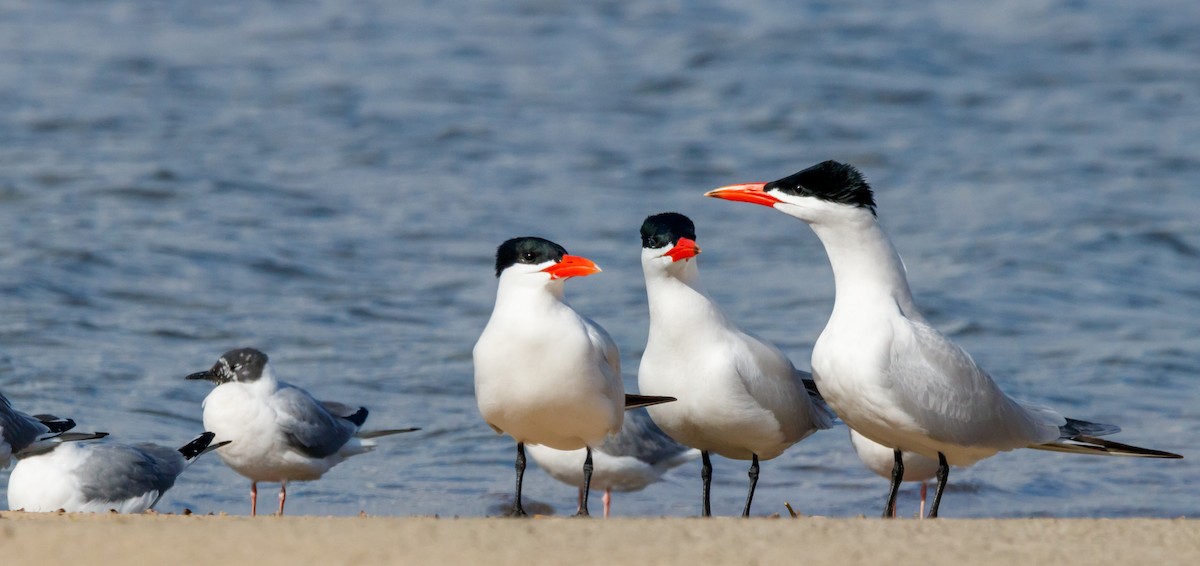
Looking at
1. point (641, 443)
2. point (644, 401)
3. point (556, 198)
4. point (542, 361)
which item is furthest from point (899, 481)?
point (556, 198)

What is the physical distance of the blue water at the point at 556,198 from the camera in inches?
345

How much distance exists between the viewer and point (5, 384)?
888 centimetres

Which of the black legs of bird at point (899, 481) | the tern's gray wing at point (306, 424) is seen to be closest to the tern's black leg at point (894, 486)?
the black legs of bird at point (899, 481)

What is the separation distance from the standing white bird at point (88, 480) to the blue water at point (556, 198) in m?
0.88

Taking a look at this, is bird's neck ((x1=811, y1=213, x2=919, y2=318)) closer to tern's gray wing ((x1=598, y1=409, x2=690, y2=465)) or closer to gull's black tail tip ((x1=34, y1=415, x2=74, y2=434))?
tern's gray wing ((x1=598, y1=409, x2=690, y2=465))

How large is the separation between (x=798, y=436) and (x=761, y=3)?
50.7ft

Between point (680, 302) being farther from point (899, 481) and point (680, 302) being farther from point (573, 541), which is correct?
point (573, 541)

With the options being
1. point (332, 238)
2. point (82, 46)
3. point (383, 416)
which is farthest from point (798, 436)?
point (82, 46)

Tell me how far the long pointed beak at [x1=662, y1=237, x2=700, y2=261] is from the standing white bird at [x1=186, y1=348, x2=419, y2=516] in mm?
1829

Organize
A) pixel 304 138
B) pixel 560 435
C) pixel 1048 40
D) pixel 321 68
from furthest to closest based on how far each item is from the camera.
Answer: pixel 1048 40, pixel 321 68, pixel 304 138, pixel 560 435

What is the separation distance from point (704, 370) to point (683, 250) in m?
0.49

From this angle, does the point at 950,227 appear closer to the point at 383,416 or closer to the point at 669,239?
the point at 383,416

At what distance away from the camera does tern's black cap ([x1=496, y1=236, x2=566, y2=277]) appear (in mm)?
5887

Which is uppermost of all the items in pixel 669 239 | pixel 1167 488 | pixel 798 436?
pixel 669 239
